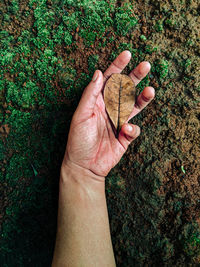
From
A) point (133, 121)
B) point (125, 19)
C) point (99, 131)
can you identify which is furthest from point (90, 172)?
point (125, 19)

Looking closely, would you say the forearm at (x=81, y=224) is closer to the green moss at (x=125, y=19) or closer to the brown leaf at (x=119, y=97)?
the brown leaf at (x=119, y=97)

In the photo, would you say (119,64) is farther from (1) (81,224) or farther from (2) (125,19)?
(1) (81,224)

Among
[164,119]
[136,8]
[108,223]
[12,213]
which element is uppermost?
[136,8]

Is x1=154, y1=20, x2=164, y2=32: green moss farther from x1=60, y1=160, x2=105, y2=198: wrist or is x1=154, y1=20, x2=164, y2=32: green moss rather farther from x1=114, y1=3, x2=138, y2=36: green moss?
x1=60, y1=160, x2=105, y2=198: wrist

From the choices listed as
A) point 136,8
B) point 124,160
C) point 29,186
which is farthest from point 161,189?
point 136,8

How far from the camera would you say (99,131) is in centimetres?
183

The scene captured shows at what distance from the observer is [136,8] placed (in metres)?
1.92

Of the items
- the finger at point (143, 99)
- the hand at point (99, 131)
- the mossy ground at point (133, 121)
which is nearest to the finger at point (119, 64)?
the hand at point (99, 131)

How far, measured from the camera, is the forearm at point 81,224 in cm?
168

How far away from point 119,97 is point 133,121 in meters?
0.26

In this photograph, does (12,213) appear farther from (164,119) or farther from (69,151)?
(164,119)

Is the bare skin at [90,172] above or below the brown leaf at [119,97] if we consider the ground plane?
below

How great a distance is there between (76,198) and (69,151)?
36 cm

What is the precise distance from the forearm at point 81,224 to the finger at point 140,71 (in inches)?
32.8
